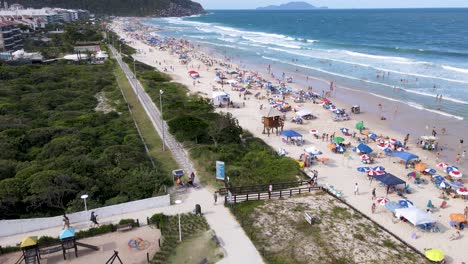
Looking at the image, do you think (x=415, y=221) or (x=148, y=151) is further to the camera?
(x=148, y=151)

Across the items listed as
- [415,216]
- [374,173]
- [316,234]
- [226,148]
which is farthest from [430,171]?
[226,148]

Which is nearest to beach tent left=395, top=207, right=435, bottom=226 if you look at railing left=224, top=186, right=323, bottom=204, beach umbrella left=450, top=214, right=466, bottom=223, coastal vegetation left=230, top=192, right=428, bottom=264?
beach umbrella left=450, top=214, right=466, bottom=223

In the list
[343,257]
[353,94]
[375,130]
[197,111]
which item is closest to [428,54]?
[353,94]

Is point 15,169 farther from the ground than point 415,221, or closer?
farther from the ground

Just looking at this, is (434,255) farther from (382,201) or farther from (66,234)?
(66,234)

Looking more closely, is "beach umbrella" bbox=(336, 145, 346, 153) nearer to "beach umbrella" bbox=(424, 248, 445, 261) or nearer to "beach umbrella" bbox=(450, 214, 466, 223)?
"beach umbrella" bbox=(450, 214, 466, 223)

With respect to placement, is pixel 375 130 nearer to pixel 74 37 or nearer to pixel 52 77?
pixel 52 77
